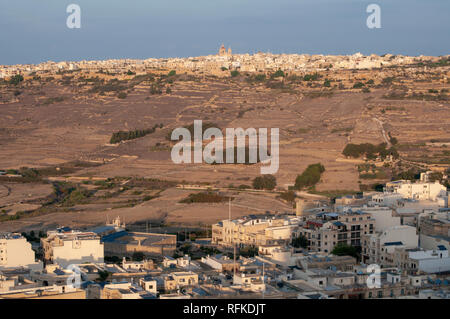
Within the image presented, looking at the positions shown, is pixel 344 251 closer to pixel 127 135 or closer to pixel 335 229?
pixel 335 229

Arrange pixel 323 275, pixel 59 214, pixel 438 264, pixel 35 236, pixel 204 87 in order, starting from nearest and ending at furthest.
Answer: pixel 323 275 < pixel 438 264 < pixel 35 236 < pixel 59 214 < pixel 204 87

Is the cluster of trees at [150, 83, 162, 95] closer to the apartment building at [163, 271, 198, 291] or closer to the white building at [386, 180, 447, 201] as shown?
the white building at [386, 180, 447, 201]

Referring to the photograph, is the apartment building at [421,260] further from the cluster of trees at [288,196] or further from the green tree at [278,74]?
the green tree at [278,74]

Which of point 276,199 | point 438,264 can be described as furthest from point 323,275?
point 276,199

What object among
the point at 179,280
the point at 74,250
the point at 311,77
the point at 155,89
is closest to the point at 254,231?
the point at 74,250

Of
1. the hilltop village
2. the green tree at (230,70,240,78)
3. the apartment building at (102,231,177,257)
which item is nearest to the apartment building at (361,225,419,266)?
the hilltop village

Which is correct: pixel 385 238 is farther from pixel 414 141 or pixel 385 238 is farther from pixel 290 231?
pixel 414 141

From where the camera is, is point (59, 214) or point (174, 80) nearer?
point (59, 214)

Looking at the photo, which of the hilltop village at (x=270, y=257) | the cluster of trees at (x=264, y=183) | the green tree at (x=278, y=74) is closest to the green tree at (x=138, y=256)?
the hilltop village at (x=270, y=257)
